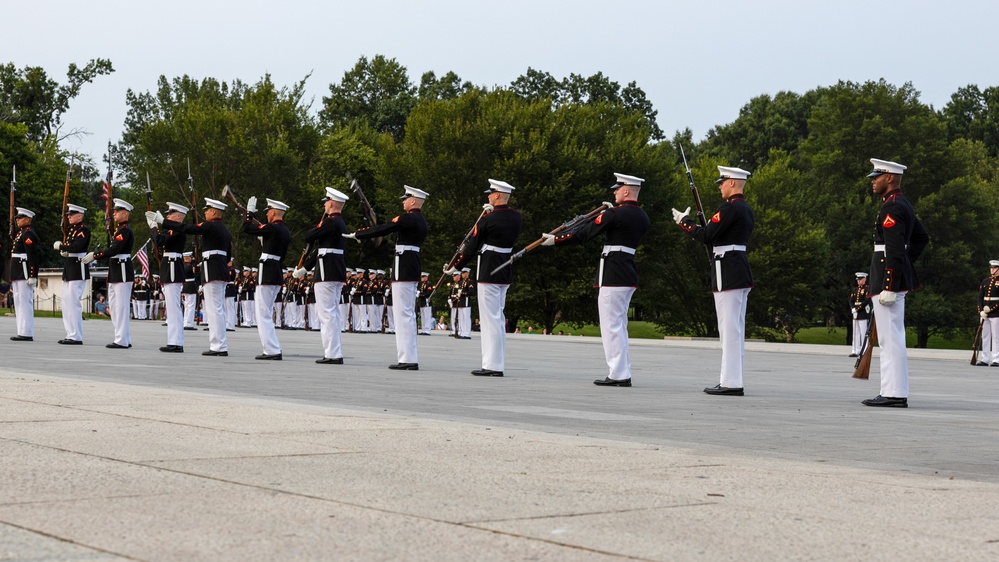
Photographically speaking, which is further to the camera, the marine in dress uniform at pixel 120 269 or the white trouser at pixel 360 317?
the white trouser at pixel 360 317

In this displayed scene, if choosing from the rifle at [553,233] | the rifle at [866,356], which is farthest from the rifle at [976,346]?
the rifle at [866,356]

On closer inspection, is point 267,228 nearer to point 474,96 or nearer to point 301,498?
point 301,498

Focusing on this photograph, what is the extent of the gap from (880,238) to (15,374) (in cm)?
884

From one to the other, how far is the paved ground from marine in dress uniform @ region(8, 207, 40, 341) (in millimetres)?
11506

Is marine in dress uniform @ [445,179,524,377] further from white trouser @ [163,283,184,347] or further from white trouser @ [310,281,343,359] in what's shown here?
white trouser @ [163,283,184,347]

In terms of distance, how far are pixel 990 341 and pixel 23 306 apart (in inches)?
774

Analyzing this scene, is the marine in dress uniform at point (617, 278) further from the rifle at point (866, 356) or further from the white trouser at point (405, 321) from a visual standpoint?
the white trouser at point (405, 321)

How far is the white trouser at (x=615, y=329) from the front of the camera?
1499cm

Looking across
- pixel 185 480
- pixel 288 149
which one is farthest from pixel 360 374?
pixel 288 149

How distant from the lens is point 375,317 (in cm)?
4497

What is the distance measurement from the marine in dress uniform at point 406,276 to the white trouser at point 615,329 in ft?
11.0

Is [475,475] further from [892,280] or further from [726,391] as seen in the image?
[726,391]

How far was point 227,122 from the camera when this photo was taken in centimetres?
6769

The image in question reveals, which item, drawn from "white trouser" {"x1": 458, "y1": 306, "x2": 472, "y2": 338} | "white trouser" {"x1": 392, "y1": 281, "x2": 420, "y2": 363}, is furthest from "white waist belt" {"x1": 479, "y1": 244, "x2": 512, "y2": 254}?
"white trouser" {"x1": 458, "y1": 306, "x2": 472, "y2": 338}
